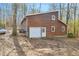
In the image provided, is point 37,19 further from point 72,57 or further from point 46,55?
point 72,57

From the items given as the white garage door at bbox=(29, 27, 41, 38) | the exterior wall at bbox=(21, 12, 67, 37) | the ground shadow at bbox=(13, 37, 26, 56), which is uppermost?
the exterior wall at bbox=(21, 12, 67, 37)

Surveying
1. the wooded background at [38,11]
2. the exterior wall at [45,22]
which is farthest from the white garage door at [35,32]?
the wooded background at [38,11]

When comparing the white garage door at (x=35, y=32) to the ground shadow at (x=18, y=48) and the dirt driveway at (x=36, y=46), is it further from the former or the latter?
the ground shadow at (x=18, y=48)

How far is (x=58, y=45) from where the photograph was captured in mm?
2518

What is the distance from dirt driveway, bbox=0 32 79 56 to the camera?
2492 millimetres

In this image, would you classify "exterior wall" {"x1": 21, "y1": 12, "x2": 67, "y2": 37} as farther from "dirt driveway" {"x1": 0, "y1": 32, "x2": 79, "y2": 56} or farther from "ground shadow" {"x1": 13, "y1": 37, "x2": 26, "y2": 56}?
"ground shadow" {"x1": 13, "y1": 37, "x2": 26, "y2": 56}

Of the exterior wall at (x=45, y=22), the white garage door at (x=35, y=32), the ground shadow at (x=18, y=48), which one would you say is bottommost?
the ground shadow at (x=18, y=48)

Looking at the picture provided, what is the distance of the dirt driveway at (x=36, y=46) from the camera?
2492 millimetres

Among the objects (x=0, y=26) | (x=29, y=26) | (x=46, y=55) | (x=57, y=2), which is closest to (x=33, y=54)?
(x=46, y=55)

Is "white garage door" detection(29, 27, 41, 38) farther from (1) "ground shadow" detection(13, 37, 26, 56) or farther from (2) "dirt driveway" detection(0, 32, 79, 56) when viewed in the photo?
(1) "ground shadow" detection(13, 37, 26, 56)

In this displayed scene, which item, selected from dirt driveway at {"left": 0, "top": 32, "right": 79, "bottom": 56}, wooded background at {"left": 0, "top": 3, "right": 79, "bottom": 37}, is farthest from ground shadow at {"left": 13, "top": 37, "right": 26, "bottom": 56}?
wooded background at {"left": 0, "top": 3, "right": 79, "bottom": 37}

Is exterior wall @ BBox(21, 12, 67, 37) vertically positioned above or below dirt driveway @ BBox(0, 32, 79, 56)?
above

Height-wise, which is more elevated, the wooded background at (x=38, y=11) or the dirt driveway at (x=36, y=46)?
the wooded background at (x=38, y=11)

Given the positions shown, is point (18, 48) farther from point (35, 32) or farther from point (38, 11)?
point (38, 11)
